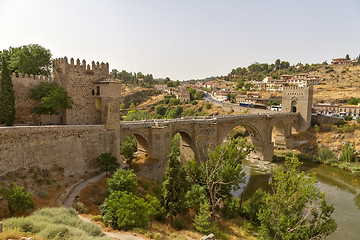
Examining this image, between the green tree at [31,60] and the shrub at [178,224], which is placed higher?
the green tree at [31,60]

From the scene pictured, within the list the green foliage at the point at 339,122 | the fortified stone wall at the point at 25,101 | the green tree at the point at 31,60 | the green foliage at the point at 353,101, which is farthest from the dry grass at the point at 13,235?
the green foliage at the point at 353,101

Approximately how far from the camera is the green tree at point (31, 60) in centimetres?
2195

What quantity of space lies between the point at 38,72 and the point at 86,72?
486cm

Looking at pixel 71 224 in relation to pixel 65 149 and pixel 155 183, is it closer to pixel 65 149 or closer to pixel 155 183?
pixel 65 149

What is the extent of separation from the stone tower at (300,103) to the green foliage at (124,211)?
45776mm

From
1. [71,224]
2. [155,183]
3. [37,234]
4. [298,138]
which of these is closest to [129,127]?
[155,183]

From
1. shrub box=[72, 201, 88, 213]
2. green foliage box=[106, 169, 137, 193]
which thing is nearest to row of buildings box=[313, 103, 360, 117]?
A: green foliage box=[106, 169, 137, 193]

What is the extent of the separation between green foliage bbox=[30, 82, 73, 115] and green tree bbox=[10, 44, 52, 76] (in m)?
2.96

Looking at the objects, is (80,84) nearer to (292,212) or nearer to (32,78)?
(32,78)

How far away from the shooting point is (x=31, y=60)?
872 inches

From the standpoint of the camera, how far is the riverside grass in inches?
387

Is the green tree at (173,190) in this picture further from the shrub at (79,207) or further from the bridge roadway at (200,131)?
the bridge roadway at (200,131)

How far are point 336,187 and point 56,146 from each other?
3487cm

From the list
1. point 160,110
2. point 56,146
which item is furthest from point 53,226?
point 160,110
